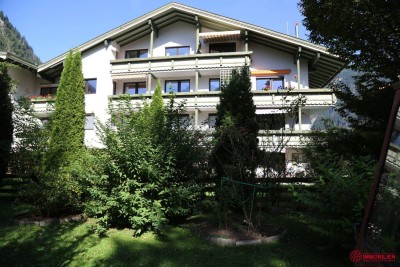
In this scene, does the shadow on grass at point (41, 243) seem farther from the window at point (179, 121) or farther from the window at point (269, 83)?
the window at point (269, 83)

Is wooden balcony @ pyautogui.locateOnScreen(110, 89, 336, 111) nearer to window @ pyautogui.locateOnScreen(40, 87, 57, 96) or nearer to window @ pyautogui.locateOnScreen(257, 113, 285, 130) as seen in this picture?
window @ pyautogui.locateOnScreen(40, 87, 57, 96)

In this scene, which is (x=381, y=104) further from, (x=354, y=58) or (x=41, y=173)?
(x=41, y=173)

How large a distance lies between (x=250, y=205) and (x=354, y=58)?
20.2ft

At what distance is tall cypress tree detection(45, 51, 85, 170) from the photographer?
10.7 metres

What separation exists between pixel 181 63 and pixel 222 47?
3.71 metres

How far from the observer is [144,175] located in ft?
24.3

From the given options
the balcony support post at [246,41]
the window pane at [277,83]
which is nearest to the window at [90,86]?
the balcony support post at [246,41]

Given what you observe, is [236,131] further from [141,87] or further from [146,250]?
[141,87]

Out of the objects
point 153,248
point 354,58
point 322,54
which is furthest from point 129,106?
point 322,54

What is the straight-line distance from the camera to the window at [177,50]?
2500 cm

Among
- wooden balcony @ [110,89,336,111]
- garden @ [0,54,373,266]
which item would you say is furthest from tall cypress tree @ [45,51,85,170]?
wooden balcony @ [110,89,336,111]

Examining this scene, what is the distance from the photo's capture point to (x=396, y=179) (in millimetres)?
2758

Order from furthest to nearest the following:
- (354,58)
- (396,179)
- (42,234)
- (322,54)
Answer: (322,54) → (354,58) → (42,234) → (396,179)

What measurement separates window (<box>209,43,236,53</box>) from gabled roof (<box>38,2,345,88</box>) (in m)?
1.23
